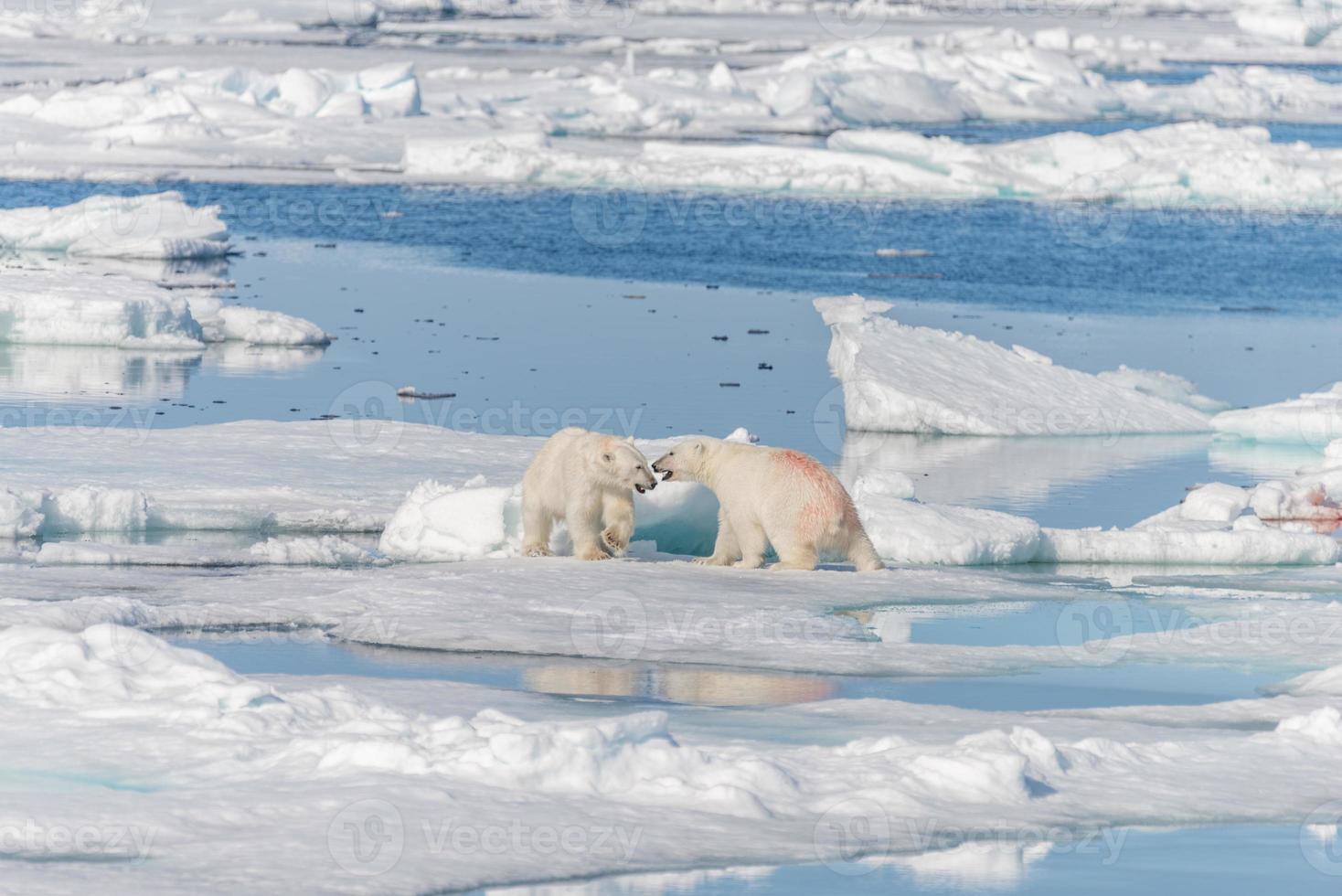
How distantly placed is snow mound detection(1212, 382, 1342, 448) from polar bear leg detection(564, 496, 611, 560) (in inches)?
233

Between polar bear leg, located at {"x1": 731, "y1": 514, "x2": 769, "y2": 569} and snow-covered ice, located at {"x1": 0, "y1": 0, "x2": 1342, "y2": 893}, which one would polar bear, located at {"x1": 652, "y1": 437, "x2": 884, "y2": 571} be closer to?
polar bear leg, located at {"x1": 731, "y1": 514, "x2": 769, "y2": 569}

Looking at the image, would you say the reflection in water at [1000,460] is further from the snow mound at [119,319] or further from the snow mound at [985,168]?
the snow mound at [985,168]

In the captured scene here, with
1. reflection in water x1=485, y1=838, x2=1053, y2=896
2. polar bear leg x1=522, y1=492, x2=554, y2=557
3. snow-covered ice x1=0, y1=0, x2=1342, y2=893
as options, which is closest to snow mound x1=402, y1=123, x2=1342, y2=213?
snow-covered ice x1=0, y1=0, x2=1342, y2=893

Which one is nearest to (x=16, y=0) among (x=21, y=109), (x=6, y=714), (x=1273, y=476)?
(x=21, y=109)

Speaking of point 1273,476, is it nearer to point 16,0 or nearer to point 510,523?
point 510,523

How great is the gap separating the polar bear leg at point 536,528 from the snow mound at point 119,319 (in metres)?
7.26

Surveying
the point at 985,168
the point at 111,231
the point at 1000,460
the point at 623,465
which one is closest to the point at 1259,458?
the point at 1000,460

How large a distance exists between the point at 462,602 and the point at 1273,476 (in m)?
5.85

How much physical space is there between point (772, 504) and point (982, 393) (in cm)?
492

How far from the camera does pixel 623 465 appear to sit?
24.8 ft

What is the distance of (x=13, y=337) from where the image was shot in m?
14.8

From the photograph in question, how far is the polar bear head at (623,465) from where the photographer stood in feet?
24.8

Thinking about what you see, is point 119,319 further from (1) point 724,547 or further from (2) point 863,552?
(2) point 863,552

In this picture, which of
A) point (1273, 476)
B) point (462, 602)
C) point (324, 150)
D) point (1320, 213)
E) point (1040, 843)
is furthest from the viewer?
point (324, 150)
